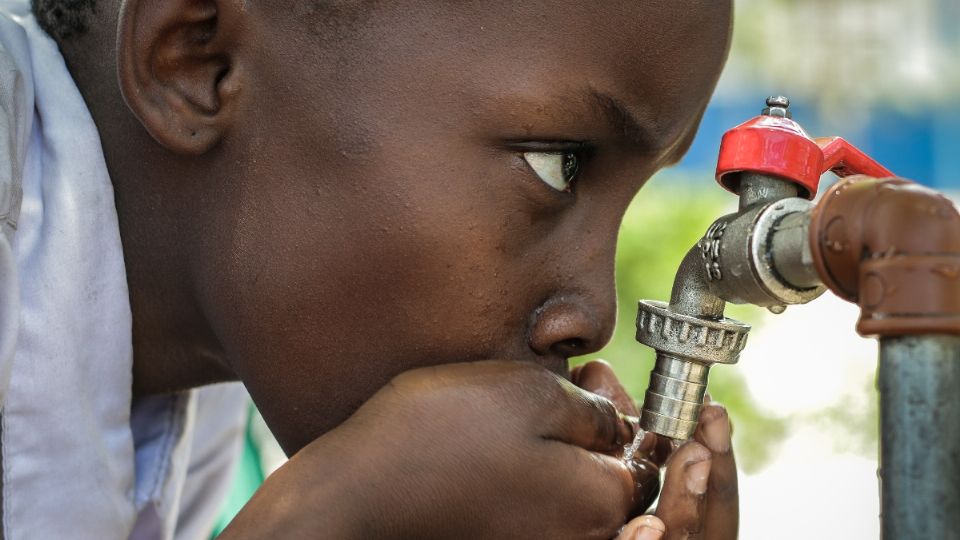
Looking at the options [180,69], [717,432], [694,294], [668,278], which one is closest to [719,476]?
[717,432]

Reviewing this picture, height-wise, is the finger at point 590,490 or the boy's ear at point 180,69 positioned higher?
the boy's ear at point 180,69

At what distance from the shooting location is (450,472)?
851 millimetres

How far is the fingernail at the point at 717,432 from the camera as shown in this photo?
89 centimetres

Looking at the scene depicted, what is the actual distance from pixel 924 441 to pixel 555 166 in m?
0.41

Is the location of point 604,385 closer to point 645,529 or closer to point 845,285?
point 645,529

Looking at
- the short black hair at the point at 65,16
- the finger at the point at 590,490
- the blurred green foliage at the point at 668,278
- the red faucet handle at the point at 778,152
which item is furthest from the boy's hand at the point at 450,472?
the blurred green foliage at the point at 668,278

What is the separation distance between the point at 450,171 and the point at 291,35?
0.17m

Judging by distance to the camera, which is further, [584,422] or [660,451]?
[660,451]

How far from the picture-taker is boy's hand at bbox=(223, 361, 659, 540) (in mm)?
838

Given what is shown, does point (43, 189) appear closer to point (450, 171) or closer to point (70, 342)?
point (70, 342)

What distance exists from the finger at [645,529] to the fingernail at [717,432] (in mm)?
75

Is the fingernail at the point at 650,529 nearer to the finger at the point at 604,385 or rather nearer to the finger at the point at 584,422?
the finger at the point at 584,422

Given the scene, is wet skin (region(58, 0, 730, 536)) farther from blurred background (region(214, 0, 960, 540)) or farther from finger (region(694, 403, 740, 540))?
blurred background (region(214, 0, 960, 540))

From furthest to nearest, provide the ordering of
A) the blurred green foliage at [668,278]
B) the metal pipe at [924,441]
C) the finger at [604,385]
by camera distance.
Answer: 1. the blurred green foliage at [668,278]
2. the finger at [604,385]
3. the metal pipe at [924,441]
